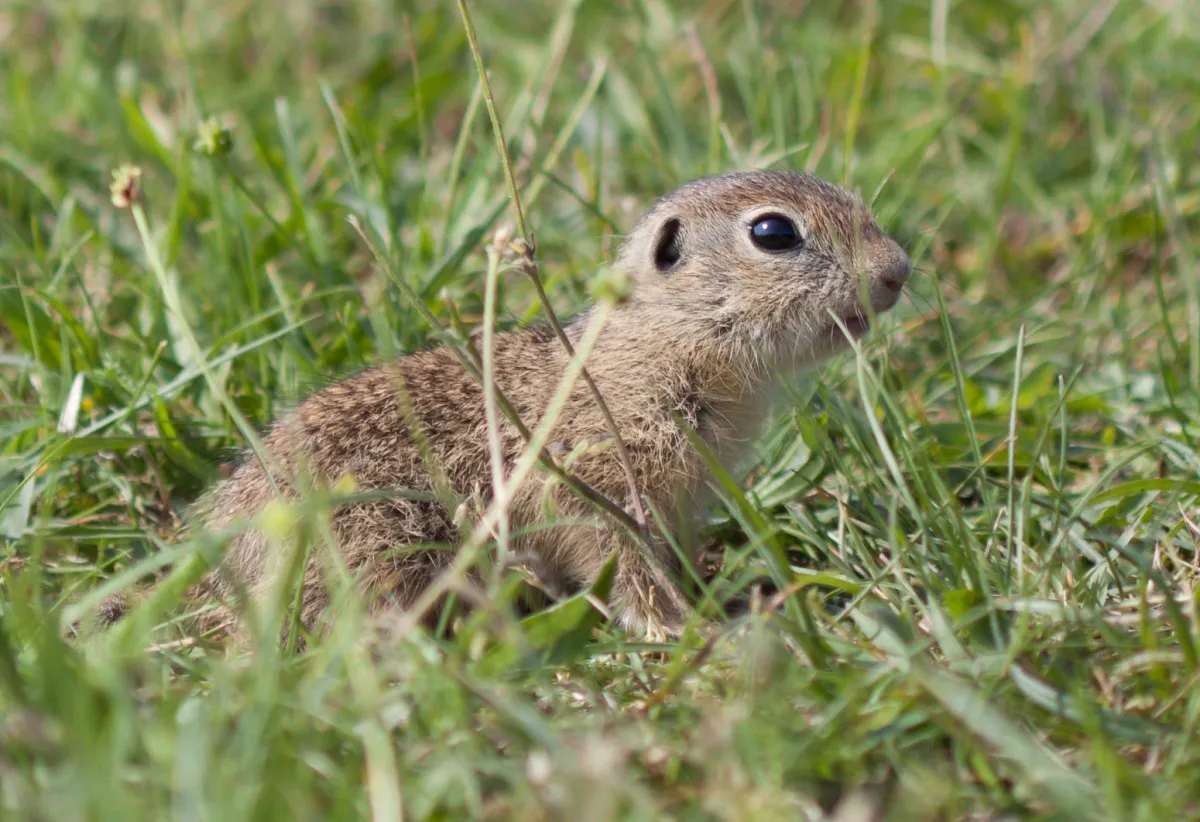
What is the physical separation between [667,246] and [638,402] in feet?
1.94

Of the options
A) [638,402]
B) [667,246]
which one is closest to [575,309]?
[667,246]

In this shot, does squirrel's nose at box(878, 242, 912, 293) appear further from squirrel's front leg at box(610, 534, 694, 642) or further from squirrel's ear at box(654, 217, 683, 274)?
squirrel's front leg at box(610, 534, 694, 642)

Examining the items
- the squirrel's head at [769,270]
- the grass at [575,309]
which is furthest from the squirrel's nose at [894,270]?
the grass at [575,309]

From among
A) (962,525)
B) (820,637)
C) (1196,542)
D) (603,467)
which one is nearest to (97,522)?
(603,467)

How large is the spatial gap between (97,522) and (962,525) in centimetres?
281

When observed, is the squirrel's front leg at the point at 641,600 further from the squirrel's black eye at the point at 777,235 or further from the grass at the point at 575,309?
the squirrel's black eye at the point at 777,235

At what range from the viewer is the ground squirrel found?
12.1 ft

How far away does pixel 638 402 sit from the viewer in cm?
392

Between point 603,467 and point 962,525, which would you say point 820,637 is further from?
point 603,467

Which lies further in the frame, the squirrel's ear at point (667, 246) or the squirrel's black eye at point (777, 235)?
the squirrel's ear at point (667, 246)

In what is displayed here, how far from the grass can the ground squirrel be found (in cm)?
24

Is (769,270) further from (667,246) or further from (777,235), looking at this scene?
(667,246)

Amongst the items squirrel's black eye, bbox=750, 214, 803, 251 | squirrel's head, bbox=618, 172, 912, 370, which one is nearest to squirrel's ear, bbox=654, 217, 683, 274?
squirrel's head, bbox=618, 172, 912, 370

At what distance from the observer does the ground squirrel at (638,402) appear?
3.70 m
